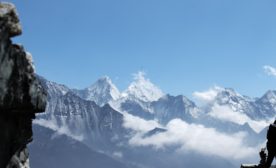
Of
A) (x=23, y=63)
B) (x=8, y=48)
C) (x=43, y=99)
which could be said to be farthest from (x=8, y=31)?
(x=43, y=99)

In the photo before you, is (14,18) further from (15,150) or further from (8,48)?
(15,150)

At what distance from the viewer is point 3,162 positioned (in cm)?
3303

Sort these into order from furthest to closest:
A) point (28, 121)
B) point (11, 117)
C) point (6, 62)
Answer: point (28, 121), point (11, 117), point (6, 62)

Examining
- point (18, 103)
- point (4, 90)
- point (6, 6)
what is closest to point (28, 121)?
point (18, 103)

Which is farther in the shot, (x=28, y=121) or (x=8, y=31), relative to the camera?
(x=28, y=121)

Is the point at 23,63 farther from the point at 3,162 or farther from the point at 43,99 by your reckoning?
the point at 3,162

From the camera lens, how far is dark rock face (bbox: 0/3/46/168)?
28.6 metres

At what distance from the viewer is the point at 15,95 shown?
30594 mm

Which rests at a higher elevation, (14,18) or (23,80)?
(14,18)

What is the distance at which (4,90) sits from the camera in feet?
94.6

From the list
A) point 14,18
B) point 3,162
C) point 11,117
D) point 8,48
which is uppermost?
point 14,18

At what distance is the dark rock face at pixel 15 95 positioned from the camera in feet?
94.0

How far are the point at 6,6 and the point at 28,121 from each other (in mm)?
9567

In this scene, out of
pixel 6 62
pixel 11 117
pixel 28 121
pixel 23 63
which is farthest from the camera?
pixel 28 121
